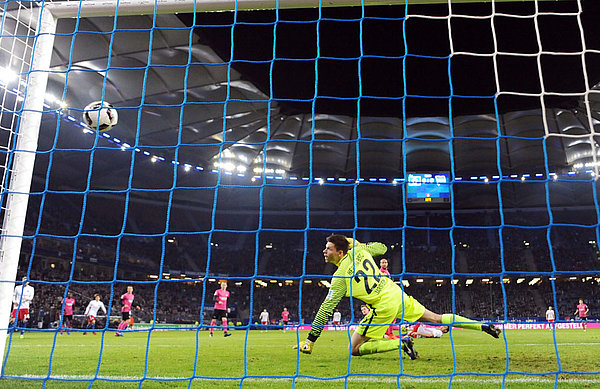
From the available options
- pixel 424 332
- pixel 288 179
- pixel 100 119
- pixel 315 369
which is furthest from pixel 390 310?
pixel 288 179

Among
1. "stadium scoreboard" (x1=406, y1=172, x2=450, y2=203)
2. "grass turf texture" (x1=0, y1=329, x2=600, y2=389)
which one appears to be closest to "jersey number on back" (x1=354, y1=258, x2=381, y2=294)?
"grass turf texture" (x1=0, y1=329, x2=600, y2=389)

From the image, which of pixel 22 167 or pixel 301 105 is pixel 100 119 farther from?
pixel 301 105

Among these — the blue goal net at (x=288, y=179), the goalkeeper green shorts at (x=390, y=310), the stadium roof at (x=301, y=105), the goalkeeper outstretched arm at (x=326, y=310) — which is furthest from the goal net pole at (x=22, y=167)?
the stadium roof at (x=301, y=105)

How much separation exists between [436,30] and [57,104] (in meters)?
14.7

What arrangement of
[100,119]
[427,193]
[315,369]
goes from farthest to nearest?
[427,193], [100,119], [315,369]

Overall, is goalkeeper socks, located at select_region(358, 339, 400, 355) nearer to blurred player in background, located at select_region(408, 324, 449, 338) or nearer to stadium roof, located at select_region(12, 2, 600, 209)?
blurred player in background, located at select_region(408, 324, 449, 338)

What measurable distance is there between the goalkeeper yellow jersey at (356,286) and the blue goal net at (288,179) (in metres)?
0.05

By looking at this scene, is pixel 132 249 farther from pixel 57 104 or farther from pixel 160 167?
pixel 57 104

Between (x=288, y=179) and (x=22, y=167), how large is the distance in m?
20.2

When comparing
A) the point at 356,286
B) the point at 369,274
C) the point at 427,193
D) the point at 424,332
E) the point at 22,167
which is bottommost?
the point at 424,332

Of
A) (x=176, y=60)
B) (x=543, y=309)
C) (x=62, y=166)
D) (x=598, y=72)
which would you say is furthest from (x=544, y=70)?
(x=62, y=166)

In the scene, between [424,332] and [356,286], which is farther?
[424,332]

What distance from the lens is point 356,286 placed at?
5.45 meters

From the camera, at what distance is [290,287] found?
31.0m
